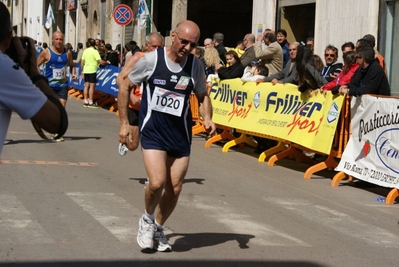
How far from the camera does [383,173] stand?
10.9 meters

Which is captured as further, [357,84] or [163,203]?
[357,84]

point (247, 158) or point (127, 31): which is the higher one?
point (127, 31)

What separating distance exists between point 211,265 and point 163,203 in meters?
0.77

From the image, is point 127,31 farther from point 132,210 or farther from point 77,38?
point 132,210

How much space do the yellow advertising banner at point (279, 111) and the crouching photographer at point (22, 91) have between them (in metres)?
8.43

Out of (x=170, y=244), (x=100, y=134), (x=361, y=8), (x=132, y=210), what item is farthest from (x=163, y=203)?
(x=361, y=8)

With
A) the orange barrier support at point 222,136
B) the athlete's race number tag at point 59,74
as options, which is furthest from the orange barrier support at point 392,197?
the athlete's race number tag at point 59,74

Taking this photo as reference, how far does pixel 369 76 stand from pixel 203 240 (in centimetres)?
486

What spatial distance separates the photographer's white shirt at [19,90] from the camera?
149 inches

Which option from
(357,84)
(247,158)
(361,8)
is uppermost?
(361,8)

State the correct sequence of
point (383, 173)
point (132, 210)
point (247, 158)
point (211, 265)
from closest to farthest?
1. point (211, 265)
2. point (132, 210)
3. point (383, 173)
4. point (247, 158)

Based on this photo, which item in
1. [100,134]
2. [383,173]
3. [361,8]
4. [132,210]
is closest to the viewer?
[132,210]

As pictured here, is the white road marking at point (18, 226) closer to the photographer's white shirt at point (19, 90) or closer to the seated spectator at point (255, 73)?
the photographer's white shirt at point (19, 90)

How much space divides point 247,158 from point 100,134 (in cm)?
401
